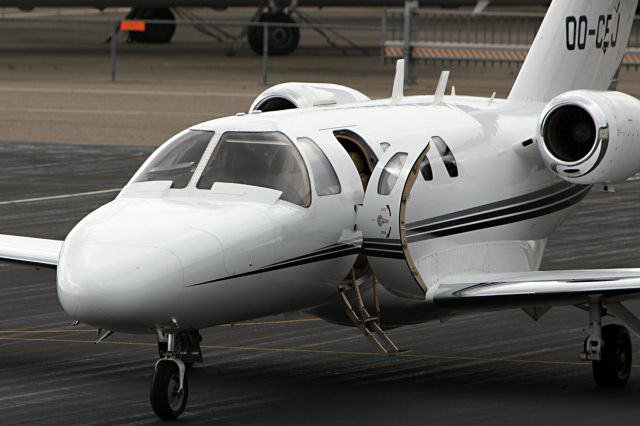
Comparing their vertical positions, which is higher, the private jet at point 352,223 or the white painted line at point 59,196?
the private jet at point 352,223

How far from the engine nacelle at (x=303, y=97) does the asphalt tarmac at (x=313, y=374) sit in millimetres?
2190

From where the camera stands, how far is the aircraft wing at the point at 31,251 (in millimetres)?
15430

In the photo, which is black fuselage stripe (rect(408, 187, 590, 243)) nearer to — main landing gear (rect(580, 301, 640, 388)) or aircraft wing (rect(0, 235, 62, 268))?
main landing gear (rect(580, 301, 640, 388))

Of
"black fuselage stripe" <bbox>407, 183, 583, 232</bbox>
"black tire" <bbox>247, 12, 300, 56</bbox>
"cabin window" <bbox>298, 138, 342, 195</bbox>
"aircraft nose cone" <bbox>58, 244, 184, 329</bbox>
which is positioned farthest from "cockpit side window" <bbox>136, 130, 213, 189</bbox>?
"black tire" <bbox>247, 12, 300, 56</bbox>

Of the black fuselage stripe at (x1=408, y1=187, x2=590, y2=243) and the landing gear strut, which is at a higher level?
the black fuselage stripe at (x1=408, y1=187, x2=590, y2=243)

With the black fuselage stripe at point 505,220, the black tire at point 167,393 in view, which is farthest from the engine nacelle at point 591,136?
the black tire at point 167,393

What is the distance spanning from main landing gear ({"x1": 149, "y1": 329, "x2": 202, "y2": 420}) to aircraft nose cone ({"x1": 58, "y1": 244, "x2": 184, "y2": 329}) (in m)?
0.47

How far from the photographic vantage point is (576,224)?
25188 mm

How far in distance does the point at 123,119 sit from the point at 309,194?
25.1 metres

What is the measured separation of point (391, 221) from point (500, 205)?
209 centimetres

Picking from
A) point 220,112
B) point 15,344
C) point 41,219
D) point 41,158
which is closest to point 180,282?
point 15,344

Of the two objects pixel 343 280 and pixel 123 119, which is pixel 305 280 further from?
pixel 123 119

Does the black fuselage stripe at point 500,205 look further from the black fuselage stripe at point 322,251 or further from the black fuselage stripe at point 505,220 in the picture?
the black fuselage stripe at point 322,251

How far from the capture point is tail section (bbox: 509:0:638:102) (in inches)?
703
